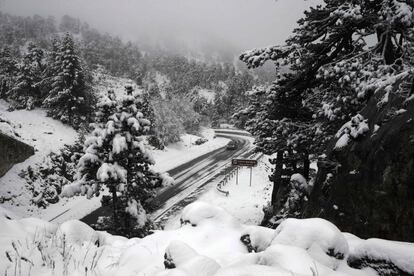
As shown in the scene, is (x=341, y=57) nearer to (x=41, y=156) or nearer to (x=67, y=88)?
(x=41, y=156)

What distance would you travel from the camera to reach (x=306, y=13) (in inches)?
294

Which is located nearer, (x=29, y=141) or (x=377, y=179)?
(x=377, y=179)

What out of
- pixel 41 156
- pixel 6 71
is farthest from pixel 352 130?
pixel 6 71

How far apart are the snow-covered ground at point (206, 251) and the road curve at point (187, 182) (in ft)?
37.6

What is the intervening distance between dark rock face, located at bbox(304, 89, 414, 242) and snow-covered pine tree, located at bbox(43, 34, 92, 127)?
32629 millimetres

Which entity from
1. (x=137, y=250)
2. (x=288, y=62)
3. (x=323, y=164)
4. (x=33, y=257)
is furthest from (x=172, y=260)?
(x=288, y=62)

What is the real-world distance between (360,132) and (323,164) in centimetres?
116

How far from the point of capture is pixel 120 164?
561 inches

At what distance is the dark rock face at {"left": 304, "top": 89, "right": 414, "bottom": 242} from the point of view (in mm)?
4484

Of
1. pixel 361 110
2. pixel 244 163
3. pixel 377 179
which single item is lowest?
pixel 244 163

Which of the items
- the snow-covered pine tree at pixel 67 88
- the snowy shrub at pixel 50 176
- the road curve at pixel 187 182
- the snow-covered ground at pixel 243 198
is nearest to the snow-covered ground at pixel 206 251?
the road curve at pixel 187 182

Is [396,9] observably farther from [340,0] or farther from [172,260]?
[172,260]

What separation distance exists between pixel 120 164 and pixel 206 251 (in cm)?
1007

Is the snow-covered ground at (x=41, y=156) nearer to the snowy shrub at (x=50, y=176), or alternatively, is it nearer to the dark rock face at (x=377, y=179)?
the snowy shrub at (x=50, y=176)
